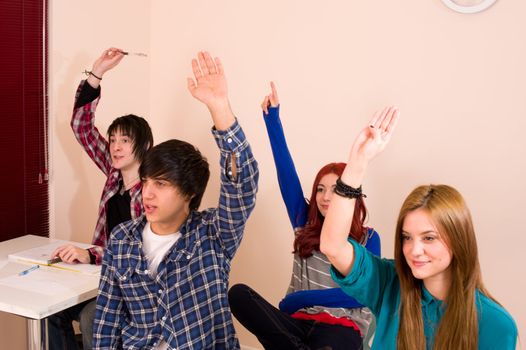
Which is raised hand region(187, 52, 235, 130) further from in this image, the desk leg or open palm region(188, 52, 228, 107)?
the desk leg

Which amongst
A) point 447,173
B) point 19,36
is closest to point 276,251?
point 447,173

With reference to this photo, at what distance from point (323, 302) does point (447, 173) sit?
2.87 ft

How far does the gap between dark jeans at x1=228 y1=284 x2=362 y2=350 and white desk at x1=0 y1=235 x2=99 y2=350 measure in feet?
1.60

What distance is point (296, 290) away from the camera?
2.12 m

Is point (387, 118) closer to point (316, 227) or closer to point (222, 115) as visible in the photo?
point (222, 115)

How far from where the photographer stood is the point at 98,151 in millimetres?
2512

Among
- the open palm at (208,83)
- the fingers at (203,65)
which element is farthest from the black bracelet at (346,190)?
the fingers at (203,65)

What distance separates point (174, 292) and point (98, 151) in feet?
3.32

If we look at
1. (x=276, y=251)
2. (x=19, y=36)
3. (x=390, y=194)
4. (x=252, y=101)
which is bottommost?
(x=276, y=251)

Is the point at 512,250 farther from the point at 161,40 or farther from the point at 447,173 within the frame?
the point at 161,40

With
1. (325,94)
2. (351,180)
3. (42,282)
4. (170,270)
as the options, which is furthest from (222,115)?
(325,94)

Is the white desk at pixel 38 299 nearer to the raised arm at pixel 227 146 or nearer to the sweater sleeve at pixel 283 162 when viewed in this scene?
the raised arm at pixel 227 146

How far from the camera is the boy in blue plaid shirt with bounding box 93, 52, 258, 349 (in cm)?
173

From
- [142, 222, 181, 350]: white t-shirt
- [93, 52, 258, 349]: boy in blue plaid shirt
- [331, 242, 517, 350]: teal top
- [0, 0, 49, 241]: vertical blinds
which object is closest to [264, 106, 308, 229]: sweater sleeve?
[93, 52, 258, 349]: boy in blue plaid shirt
